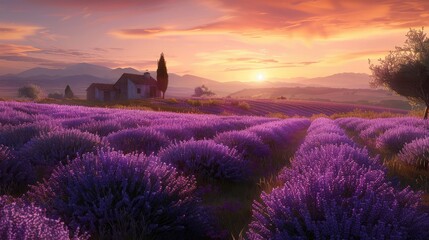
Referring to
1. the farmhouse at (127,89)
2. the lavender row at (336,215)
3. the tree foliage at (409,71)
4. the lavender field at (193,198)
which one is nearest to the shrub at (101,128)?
the lavender field at (193,198)

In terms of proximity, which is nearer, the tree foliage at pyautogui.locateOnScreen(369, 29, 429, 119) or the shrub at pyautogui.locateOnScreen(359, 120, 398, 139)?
the shrub at pyautogui.locateOnScreen(359, 120, 398, 139)

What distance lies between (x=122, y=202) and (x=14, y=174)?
2.05 meters

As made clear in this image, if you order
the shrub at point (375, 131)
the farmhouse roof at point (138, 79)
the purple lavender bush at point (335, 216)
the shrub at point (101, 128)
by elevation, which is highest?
the farmhouse roof at point (138, 79)

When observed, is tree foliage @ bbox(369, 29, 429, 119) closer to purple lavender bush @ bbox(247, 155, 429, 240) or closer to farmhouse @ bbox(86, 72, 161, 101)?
purple lavender bush @ bbox(247, 155, 429, 240)

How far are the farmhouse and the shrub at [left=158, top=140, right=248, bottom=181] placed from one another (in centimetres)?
5836

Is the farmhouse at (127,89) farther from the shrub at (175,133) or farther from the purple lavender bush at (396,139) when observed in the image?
the purple lavender bush at (396,139)

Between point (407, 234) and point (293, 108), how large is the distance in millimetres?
41911

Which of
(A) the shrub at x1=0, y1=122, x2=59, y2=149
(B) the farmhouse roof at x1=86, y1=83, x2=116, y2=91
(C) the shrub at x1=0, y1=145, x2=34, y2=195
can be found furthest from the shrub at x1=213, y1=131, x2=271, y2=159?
(B) the farmhouse roof at x1=86, y1=83, x2=116, y2=91

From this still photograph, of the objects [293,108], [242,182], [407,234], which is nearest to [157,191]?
[407,234]

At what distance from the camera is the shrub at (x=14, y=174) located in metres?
4.11

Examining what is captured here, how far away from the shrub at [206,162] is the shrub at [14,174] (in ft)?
5.26

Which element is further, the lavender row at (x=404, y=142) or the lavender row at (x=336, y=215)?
the lavender row at (x=404, y=142)

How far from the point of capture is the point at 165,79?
61031mm

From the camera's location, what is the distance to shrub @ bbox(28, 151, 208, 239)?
9.15 ft
